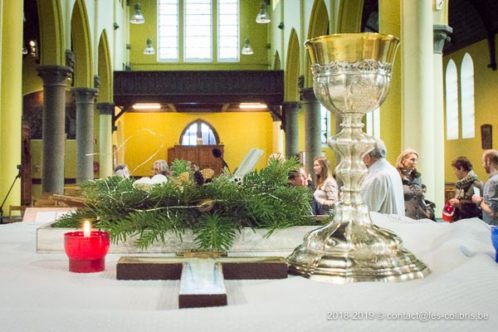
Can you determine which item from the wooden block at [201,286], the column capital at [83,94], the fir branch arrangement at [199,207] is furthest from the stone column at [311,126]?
the wooden block at [201,286]

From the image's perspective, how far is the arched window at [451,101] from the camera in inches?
772

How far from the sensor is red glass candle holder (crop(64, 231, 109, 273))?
1.38 m

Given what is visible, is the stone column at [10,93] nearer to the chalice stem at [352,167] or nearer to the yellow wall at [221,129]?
the chalice stem at [352,167]

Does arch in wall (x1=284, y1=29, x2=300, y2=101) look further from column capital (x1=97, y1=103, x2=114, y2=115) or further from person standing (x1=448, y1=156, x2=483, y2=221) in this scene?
person standing (x1=448, y1=156, x2=483, y2=221)

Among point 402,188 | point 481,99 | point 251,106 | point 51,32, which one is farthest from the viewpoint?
point 251,106

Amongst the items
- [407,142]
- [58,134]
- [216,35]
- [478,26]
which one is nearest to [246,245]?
[407,142]

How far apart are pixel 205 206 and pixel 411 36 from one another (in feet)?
24.3

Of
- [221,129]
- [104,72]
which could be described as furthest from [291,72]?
[221,129]

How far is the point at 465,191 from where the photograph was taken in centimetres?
716

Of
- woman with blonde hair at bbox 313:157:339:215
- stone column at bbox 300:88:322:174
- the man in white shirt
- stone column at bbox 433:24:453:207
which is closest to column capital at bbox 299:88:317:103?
stone column at bbox 300:88:322:174

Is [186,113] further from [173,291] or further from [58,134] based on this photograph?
[173,291]

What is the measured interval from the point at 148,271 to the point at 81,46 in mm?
16714

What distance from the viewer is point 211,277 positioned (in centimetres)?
116

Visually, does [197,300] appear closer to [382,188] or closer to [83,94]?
[382,188]
